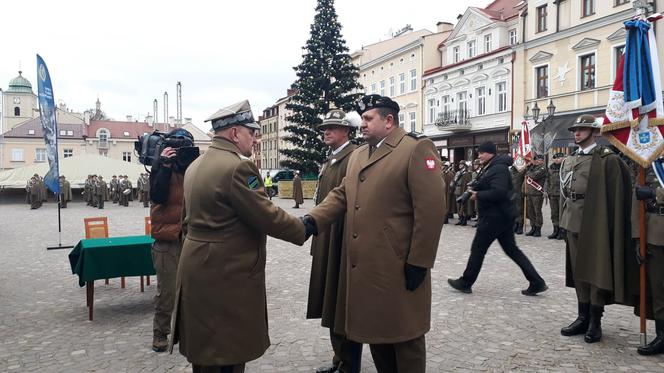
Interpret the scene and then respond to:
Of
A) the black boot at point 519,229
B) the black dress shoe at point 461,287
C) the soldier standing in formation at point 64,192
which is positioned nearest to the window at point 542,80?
the black boot at point 519,229

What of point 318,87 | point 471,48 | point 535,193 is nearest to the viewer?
point 535,193

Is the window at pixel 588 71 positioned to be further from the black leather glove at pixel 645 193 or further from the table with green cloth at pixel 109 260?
the table with green cloth at pixel 109 260

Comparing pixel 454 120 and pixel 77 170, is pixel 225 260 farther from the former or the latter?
pixel 77 170

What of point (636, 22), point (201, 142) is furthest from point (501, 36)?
point (201, 142)

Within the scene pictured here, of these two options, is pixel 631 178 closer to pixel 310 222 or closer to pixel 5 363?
pixel 310 222

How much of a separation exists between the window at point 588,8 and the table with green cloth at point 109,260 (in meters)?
28.0

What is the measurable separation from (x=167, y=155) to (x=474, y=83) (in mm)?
32980

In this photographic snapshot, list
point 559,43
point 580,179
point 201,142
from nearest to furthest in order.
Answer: point 580,179 < point 559,43 < point 201,142

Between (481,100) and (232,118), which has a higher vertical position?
(481,100)

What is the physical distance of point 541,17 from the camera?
98.2ft

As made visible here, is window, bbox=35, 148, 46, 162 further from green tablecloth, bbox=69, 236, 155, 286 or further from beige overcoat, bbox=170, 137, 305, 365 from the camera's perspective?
beige overcoat, bbox=170, 137, 305, 365

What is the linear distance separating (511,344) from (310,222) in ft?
8.87

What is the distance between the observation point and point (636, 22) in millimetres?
4574

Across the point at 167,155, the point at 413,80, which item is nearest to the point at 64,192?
the point at 413,80
